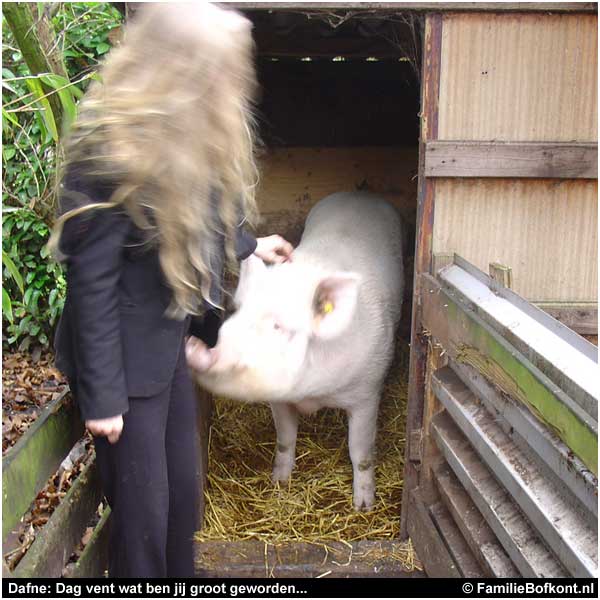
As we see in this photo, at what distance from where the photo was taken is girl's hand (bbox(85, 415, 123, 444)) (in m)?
1.90

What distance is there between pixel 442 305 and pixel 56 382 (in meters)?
3.72

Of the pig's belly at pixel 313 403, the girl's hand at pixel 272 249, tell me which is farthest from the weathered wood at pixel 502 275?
the pig's belly at pixel 313 403

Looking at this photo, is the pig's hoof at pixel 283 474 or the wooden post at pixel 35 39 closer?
the wooden post at pixel 35 39

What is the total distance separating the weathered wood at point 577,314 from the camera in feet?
10.4

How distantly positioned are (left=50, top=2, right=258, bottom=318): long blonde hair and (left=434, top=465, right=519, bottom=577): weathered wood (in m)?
1.34

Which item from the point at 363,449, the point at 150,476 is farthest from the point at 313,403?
the point at 150,476

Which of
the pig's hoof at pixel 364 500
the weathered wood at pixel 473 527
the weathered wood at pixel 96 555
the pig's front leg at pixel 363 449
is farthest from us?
the pig's hoof at pixel 364 500

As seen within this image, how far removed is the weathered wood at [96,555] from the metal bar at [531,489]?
4.32 ft

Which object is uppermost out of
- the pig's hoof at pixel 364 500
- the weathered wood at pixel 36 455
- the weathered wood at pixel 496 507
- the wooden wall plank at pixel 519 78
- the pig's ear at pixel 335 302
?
the wooden wall plank at pixel 519 78

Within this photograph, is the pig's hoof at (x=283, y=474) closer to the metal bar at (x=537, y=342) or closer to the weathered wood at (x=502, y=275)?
the metal bar at (x=537, y=342)

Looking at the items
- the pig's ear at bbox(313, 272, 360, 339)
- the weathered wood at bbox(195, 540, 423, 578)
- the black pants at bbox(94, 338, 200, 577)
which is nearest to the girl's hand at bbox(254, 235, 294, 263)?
the pig's ear at bbox(313, 272, 360, 339)

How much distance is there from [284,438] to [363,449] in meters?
0.45

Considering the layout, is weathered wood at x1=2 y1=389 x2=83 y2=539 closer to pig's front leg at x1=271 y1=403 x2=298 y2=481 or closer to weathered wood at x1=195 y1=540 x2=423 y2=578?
weathered wood at x1=195 y1=540 x2=423 y2=578

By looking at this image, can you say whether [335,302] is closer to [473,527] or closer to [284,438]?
[473,527]
